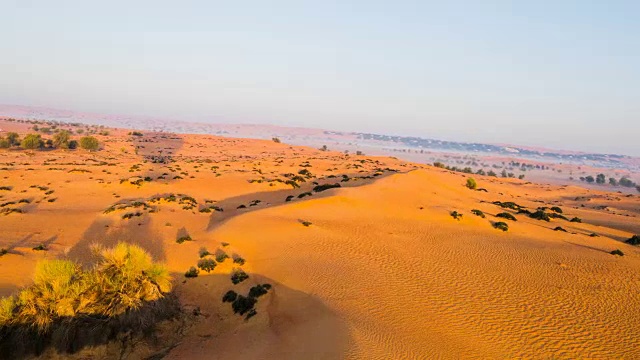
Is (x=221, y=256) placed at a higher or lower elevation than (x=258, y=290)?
higher

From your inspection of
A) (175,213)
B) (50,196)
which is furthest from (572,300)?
(50,196)

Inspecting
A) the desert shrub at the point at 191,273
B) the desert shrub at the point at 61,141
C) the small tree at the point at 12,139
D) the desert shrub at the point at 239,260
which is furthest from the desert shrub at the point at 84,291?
the small tree at the point at 12,139

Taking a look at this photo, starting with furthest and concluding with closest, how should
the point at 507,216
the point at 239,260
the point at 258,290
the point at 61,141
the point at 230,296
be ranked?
the point at 61,141
the point at 507,216
the point at 239,260
the point at 258,290
the point at 230,296

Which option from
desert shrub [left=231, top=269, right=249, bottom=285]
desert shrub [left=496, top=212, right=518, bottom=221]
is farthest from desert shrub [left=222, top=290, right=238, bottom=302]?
desert shrub [left=496, top=212, right=518, bottom=221]

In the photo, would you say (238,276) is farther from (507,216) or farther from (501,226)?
(507,216)

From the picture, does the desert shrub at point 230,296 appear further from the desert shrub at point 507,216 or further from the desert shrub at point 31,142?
the desert shrub at point 31,142

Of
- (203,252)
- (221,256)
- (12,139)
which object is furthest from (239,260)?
(12,139)
